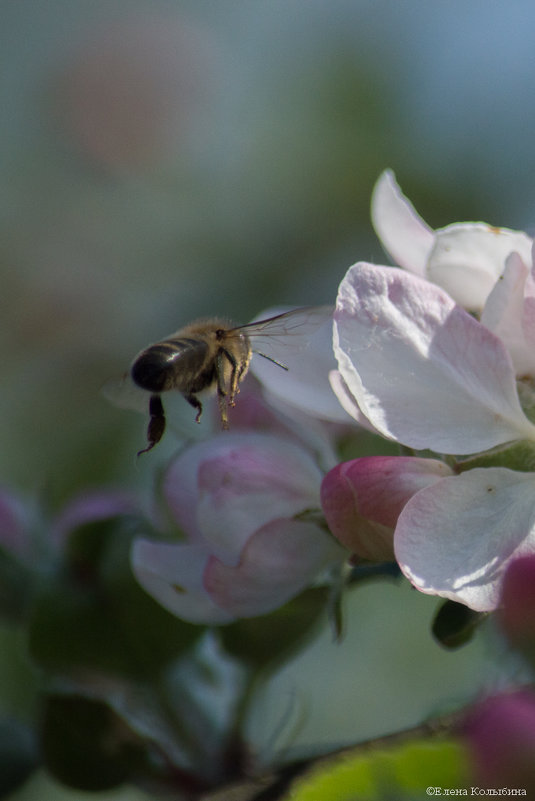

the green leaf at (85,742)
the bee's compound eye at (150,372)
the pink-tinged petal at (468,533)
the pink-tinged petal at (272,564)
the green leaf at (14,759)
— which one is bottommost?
the green leaf at (14,759)

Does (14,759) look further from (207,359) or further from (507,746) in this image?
(507,746)

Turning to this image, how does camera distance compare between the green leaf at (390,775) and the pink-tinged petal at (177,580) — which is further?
the pink-tinged petal at (177,580)

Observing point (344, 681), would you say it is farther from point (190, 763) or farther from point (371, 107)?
point (371, 107)

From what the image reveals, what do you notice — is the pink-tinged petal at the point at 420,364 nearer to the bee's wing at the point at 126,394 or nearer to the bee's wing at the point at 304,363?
the bee's wing at the point at 304,363

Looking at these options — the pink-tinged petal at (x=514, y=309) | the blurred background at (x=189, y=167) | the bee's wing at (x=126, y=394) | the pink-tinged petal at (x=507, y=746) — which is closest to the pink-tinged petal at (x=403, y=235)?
the pink-tinged petal at (x=514, y=309)

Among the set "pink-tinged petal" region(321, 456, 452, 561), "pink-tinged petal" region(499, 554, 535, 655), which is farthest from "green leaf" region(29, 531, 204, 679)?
"pink-tinged petal" region(499, 554, 535, 655)

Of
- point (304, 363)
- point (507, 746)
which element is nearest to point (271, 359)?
point (304, 363)

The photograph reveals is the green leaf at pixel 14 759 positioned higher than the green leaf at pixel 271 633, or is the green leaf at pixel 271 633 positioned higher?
the green leaf at pixel 271 633
